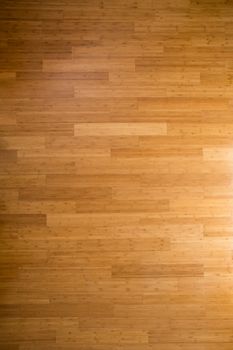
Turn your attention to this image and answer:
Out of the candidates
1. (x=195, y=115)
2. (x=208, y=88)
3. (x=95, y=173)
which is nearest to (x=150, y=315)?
(x=95, y=173)

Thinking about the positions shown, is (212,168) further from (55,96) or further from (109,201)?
(55,96)

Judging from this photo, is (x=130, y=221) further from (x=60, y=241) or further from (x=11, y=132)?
(x=11, y=132)

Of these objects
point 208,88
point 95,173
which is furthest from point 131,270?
point 208,88

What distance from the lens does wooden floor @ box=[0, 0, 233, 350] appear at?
3.02 meters

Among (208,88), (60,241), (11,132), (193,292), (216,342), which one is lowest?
(216,342)

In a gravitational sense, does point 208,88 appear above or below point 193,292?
above

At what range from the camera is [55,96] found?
3129 mm

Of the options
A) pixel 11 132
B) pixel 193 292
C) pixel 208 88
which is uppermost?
pixel 208 88

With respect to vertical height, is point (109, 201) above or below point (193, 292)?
above

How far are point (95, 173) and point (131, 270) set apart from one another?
73 centimetres

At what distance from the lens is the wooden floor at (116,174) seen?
3016 mm

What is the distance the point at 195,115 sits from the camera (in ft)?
10.3

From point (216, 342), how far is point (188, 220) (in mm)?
873

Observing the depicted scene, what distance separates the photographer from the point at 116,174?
310 centimetres
